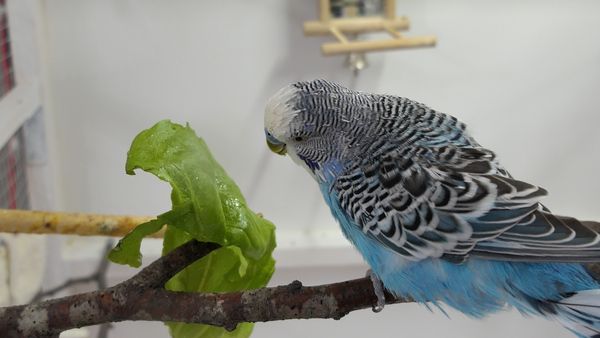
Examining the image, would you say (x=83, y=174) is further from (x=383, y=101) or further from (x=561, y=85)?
(x=561, y=85)

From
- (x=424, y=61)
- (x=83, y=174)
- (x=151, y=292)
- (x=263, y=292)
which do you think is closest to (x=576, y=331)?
(x=263, y=292)

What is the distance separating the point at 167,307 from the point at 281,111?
0.90 feet

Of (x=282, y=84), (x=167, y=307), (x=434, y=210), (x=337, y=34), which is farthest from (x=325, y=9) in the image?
(x=167, y=307)

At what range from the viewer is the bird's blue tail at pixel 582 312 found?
0.67 m

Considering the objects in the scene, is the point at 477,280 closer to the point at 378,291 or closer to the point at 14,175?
the point at 378,291

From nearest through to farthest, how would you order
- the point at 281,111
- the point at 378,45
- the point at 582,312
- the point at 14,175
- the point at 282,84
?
the point at 582,312 → the point at 281,111 → the point at 378,45 → the point at 14,175 → the point at 282,84

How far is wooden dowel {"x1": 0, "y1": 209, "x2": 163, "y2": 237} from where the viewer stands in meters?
0.88

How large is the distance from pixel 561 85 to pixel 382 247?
126 centimetres

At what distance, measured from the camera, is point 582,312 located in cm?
68

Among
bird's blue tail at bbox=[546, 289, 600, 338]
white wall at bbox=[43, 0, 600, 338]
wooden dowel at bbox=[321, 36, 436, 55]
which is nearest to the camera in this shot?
bird's blue tail at bbox=[546, 289, 600, 338]

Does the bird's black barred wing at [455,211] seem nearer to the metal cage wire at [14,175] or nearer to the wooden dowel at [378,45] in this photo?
the wooden dowel at [378,45]

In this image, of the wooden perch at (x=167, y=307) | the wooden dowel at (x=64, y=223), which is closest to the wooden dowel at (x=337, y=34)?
the wooden dowel at (x=64, y=223)

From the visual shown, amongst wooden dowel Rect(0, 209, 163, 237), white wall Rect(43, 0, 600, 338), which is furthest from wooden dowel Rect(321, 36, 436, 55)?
wooden dowel Rect(0, 209, 163, 237)

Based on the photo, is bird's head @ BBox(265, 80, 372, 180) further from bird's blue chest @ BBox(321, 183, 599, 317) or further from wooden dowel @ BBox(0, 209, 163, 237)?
wooden dowel @ BBox(0, 209, 163, 237)
